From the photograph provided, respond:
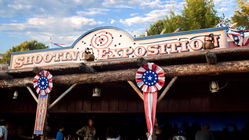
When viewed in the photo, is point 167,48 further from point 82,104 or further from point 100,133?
point 100,133

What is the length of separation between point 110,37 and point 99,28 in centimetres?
79

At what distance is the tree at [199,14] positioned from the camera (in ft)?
80.9

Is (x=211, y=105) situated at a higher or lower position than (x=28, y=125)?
higher

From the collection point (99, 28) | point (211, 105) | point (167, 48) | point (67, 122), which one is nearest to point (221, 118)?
point (211, 105)

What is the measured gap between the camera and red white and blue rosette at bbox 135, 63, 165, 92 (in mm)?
6195

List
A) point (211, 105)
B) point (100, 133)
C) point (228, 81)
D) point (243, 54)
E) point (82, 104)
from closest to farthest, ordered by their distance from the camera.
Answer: point (243, 54) < point (228, 81) < point (211, 105) < point (82, 104) < point (100, 133)

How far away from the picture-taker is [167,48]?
31.2 feet

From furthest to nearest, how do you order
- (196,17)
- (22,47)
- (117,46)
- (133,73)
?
(22,47)
(196,17)
(117,46)
(133,73)

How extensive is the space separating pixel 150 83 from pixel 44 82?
3907 millimetres

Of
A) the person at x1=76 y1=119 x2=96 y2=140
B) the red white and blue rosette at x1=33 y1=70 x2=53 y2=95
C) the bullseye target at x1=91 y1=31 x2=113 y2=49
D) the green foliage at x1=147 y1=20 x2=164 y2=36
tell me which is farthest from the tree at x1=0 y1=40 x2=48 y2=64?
the person at x1=76 y1=119 x2=96 y2=140

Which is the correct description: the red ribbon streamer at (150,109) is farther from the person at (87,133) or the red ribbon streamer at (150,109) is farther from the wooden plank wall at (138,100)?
the person at (87,133)

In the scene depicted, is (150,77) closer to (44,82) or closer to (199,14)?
(44,82)

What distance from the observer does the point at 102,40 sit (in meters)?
11.0

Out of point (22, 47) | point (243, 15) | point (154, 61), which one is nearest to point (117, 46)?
point (154, 61)
